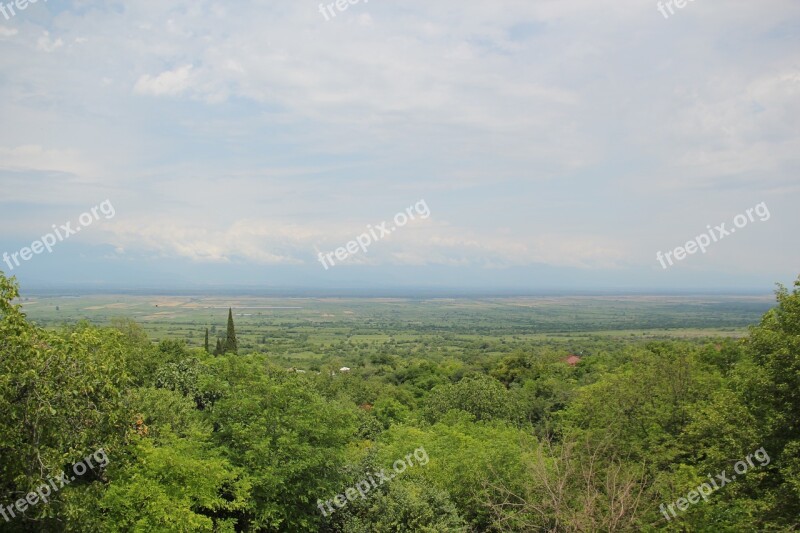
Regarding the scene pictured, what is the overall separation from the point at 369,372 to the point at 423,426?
44.7 metres

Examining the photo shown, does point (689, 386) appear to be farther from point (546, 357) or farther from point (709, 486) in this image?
point (546, 357)

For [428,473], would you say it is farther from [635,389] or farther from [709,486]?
[635,389]

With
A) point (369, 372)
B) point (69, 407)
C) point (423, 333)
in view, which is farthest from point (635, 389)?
point (423, 333)

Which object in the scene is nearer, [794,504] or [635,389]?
[794,504]

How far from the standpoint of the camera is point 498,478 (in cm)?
1978

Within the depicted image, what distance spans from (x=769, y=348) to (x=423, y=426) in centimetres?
2597

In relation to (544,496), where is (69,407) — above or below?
above

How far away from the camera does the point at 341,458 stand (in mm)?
20047

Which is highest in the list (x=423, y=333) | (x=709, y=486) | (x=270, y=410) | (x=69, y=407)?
(x=69, y=407)

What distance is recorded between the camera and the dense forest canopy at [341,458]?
12492 millimetres

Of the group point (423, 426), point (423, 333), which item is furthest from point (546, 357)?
Answer: point (423, 333)

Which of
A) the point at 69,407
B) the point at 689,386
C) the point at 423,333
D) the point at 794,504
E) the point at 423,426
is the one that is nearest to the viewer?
the point at 69,407

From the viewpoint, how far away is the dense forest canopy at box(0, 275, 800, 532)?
41.0 ft

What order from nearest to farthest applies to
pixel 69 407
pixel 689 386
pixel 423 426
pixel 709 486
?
pixel 69 407, pixel 709 486, pixel 689 386, pixel 423 426
